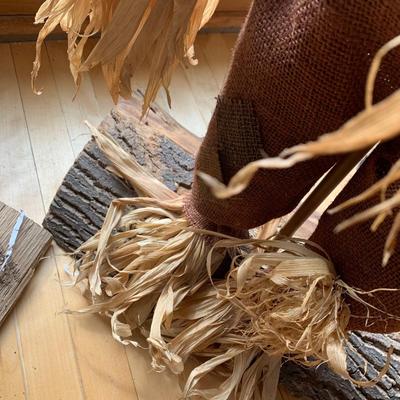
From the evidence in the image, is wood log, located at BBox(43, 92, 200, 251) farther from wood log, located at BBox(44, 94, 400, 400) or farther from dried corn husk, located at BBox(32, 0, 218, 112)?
dried corn husk, located at BBox(32, 0, 218, 112)

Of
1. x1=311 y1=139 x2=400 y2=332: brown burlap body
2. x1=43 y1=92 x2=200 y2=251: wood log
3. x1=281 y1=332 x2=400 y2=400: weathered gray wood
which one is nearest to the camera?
x1=311 y1=139 x2=400 y2=332: brown burlap body

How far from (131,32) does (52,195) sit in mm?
586

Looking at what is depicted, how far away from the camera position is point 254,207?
84cm

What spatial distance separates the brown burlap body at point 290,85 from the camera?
25.0 inches

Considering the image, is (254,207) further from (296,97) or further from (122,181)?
(122,181)

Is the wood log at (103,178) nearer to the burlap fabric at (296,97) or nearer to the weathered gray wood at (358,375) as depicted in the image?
the burlap fabric at (296,97)

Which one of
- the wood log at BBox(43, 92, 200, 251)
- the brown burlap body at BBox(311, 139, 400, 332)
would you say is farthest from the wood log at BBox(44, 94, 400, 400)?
the brown burlap body at BBox(311, 139, 400, 332)

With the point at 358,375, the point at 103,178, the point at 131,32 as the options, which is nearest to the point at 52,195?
the point at 103,178

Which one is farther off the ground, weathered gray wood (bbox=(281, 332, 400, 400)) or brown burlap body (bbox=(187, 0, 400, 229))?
brown burlap body (bbox=(187, 0, 400, 229))

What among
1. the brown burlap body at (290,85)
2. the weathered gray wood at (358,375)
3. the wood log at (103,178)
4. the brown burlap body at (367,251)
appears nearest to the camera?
the brown burlap body at (290,85)

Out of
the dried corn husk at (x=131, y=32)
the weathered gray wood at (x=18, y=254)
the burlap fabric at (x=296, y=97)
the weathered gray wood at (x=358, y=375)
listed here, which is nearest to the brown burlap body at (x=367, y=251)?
the burlap fabric at (x=296, y=97)

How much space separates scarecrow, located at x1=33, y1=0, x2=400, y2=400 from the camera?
2.21ft

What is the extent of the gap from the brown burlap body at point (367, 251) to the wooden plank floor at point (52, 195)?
0.34m

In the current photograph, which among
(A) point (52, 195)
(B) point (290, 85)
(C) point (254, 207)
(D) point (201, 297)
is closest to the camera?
(B) point (290, 85)
